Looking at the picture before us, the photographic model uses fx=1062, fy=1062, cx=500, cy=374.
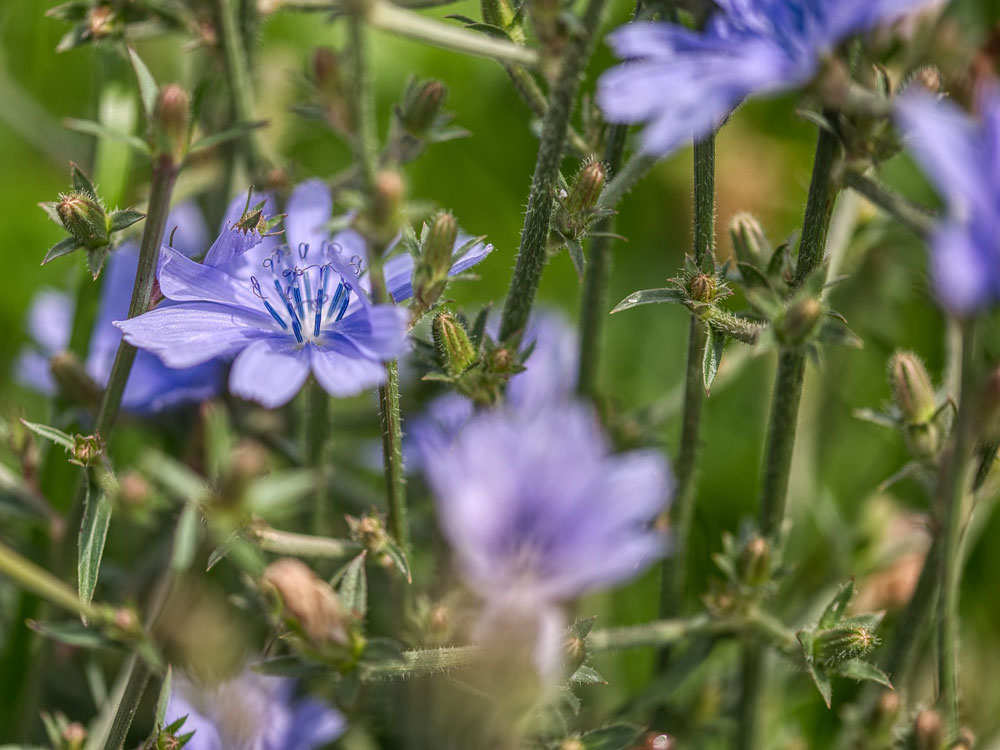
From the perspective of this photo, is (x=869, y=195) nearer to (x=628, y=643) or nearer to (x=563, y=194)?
(x=563, y=194)

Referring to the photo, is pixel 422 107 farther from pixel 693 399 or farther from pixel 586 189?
Answer: pixel 693 399

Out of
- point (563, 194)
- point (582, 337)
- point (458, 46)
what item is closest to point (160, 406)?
point (582, 337)

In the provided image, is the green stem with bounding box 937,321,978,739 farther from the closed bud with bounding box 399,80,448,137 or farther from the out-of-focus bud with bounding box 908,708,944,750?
the closed bud with bounding box 399,80,448,137

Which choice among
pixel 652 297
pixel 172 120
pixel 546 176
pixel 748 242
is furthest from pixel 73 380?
pixel 748 242

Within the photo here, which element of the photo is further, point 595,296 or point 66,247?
point 595,296

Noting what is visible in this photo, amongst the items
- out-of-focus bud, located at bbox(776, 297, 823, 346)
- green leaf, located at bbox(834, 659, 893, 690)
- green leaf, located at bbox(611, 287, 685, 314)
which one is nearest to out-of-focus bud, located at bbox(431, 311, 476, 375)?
green leaf, located at bbox(611, 287, 685, 314)

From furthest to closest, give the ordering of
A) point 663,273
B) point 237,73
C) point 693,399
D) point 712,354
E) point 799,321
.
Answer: point 663,273
point 237,73
point 693,399
point 712,354
point 799,321

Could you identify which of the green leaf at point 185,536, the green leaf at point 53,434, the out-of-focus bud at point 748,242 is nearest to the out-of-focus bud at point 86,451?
the green leaf at point 53,434
